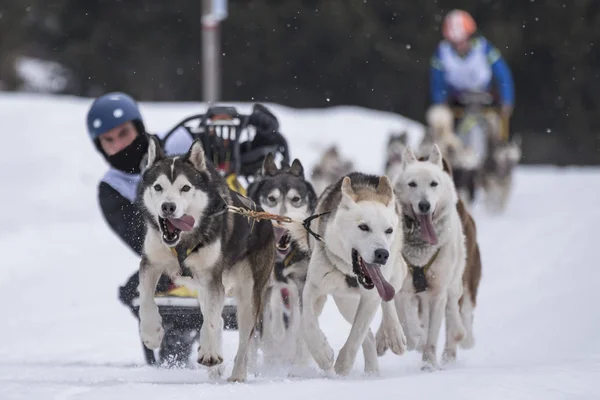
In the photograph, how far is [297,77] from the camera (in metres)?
20.5

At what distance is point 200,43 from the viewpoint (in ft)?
66.9

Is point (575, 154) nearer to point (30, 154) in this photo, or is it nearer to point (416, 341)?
point (30, 154)

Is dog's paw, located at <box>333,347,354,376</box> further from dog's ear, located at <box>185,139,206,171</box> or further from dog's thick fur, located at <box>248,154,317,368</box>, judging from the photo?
dog's ear, located at <box>185,139,206,171</box>

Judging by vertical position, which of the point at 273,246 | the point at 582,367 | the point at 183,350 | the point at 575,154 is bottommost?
the point at 575,154

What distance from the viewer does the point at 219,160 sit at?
5223 millimetres

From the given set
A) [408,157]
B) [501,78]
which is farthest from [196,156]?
[501,78]

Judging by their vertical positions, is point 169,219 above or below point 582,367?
above

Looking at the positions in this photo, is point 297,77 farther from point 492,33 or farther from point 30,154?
point 30,154

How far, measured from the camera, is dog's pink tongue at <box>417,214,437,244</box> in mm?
4484

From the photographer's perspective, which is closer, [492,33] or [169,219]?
[169,219]

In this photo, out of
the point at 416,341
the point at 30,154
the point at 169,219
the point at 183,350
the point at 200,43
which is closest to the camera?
the point at 169,219

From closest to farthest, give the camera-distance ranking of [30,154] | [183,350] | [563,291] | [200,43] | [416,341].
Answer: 1. [416,341]
2. [183,350]
3. [563,291]
4. [30,154]
5. [200,43]

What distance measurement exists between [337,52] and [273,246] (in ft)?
54.2

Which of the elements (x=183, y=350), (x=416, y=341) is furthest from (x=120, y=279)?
(x=416, y=341)
